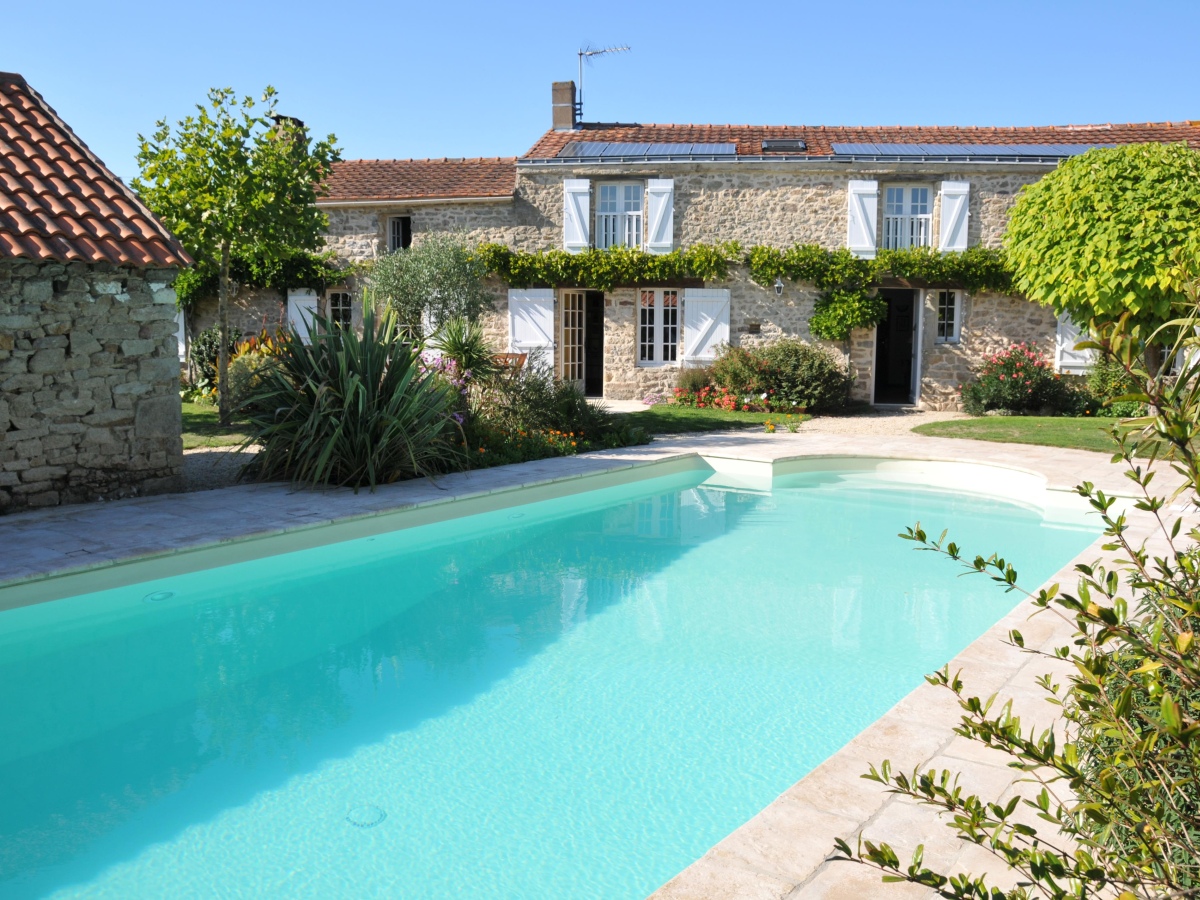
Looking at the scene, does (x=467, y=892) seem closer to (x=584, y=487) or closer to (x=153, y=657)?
(x=153, y=657)

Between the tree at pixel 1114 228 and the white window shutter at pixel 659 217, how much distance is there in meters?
5.88

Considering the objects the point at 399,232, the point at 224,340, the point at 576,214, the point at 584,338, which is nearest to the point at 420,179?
the point at 399,232

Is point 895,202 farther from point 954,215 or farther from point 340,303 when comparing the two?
point 340,303

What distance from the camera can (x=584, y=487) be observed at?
9.47 m

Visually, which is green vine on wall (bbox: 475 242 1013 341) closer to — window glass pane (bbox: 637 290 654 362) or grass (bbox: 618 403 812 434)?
window glass pane (bbox: 637 290 654 362)

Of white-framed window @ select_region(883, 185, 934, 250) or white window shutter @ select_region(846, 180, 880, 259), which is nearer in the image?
white window shutter @ select_region(846, 180, 880, 259)

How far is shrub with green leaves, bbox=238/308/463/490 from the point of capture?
27.5 feet

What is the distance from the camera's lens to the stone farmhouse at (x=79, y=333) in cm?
713

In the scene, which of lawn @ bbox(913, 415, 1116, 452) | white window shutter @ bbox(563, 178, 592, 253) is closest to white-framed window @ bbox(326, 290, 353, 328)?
white window shutter @ bbox(563, 178, 592, 253)

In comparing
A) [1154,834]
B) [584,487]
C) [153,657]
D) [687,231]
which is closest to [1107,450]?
[584,487]

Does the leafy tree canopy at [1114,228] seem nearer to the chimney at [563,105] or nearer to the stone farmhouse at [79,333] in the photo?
the chimney at [563,105]

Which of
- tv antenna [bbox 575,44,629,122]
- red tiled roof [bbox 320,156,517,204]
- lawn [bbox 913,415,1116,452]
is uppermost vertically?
tv antenna [bbox 575,44,629,122]

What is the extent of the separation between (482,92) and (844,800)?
1461 cm

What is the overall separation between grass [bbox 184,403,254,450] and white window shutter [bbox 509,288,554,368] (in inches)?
215
